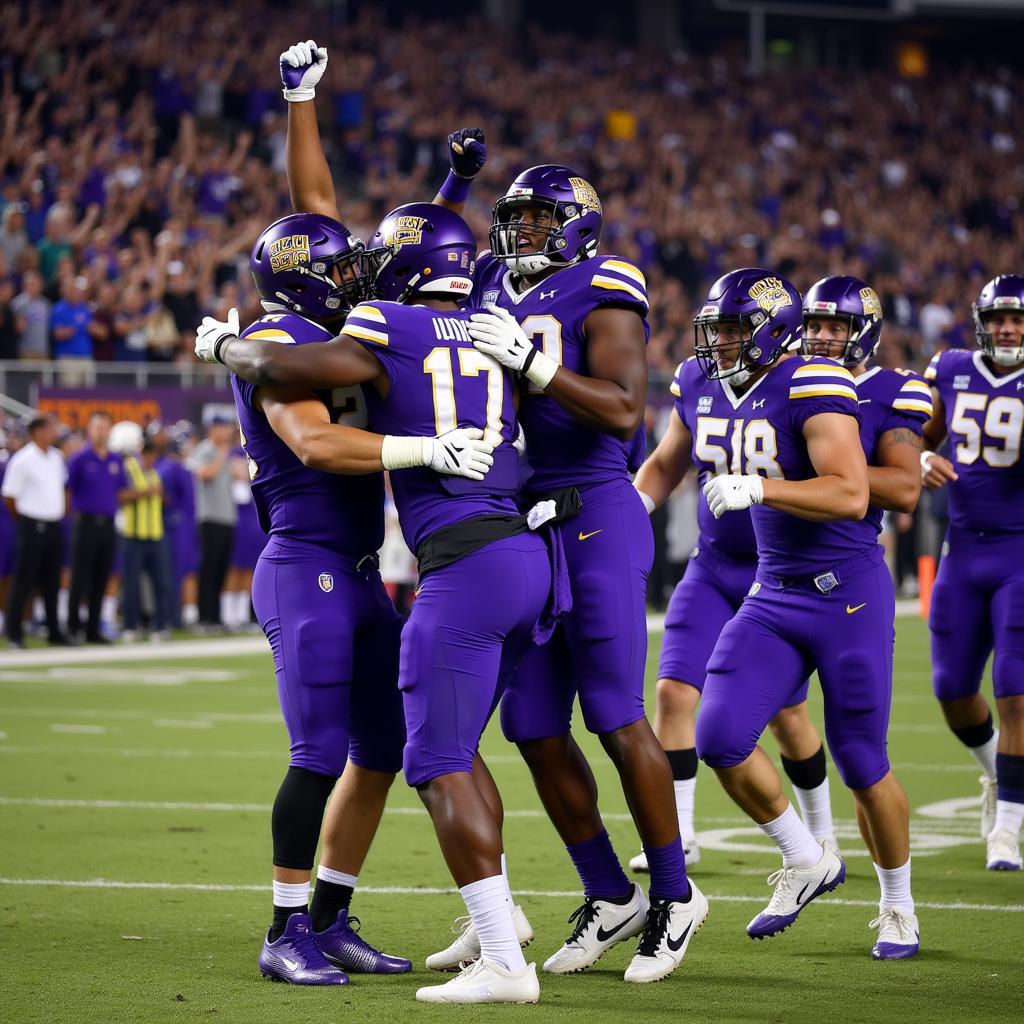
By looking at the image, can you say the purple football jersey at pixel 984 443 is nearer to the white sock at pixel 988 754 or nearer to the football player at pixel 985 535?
the football player at pixel 985 535

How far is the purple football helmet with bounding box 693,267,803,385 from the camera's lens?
5184 mm

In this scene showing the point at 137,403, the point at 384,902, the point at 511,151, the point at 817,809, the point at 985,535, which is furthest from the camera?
the point at 511,151

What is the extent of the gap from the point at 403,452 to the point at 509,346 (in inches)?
15.6

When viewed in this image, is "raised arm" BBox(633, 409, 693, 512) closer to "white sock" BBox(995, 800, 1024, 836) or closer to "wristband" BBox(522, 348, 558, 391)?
"wristband" BBox(522, 348, 558, 391)

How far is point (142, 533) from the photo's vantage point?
1484 cm

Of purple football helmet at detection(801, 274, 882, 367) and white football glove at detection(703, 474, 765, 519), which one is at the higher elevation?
purple football helmet at detection(801, 274, 882, 367)

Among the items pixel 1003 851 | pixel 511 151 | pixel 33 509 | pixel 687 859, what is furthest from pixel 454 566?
pixel 511 151

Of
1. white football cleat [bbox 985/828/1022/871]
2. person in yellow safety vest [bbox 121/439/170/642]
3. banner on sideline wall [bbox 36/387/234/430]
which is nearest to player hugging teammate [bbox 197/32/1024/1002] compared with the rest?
white football cleat [bbox 985/828/1022/871]

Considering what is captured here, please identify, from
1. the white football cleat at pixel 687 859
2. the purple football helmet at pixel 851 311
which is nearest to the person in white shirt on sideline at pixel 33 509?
the white football cleat at pixel 687 859

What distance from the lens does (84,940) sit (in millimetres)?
4996

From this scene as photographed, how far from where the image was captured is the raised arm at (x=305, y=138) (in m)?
5.49

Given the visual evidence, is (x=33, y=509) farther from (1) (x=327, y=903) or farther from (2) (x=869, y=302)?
(1) (x=327, y=903)

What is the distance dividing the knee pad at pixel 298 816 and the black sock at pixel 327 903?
20 cm

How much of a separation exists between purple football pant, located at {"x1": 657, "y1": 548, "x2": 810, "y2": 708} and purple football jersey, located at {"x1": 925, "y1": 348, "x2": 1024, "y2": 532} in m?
0.96
